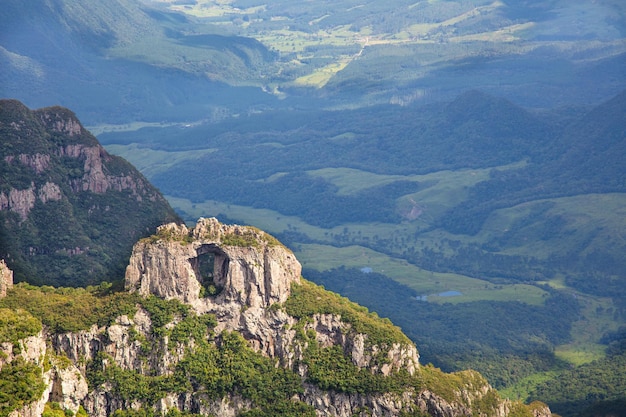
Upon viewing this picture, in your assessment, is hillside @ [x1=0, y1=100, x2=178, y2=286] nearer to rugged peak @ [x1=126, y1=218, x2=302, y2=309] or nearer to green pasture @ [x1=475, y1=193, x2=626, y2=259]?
rugged peak @ [x1=126, y1=218, x2=302, y2=309]

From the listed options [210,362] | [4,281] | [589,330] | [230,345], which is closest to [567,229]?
[589,330]

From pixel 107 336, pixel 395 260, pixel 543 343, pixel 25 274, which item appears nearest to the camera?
pixel 107 336

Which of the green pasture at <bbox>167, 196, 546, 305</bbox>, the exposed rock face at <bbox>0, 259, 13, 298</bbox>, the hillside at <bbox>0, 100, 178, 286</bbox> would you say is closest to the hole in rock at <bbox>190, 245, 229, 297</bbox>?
the exposed rock face at <bbox>0, 259, 13, 298</bbox>

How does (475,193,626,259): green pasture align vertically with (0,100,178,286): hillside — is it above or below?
below

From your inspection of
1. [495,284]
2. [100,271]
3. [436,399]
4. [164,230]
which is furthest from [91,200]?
[495,284]

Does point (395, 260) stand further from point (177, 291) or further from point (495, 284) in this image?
point (177, 291)

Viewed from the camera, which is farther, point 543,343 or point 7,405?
point 543,343
